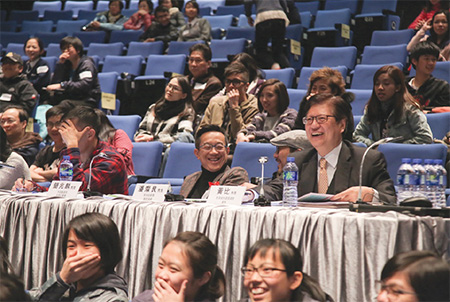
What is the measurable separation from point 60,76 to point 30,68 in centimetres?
51

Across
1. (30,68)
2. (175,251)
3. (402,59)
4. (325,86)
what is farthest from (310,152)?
(30,68)

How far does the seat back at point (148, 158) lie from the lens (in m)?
4.31

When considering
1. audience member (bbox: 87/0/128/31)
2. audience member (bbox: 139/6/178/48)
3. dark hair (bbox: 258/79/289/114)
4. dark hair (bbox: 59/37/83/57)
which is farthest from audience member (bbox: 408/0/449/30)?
audience member (bbox: 87/0/128/31)

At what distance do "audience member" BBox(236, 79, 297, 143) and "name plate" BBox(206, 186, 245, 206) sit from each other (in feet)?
6.25

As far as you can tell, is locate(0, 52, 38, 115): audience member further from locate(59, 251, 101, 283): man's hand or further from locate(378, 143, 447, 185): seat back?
locate(59, 251, 101, 283): man's hand

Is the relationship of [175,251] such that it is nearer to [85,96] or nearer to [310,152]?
[310,152]

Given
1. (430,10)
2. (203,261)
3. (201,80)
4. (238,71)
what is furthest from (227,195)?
(430,10)

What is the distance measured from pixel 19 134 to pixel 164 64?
1.99 meters

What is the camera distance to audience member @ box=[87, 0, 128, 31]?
841cm

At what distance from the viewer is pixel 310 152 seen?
2.77m

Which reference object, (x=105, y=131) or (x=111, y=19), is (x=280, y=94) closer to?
(x=105, y=131)

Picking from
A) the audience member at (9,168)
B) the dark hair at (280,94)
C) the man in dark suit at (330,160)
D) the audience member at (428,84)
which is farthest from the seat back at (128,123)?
the man in dark suit at (330,160)

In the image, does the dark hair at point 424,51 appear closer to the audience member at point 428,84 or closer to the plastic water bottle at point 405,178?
the audience member at point 428,84

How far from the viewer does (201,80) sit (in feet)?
18.1
